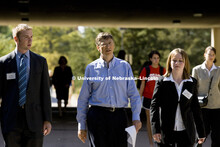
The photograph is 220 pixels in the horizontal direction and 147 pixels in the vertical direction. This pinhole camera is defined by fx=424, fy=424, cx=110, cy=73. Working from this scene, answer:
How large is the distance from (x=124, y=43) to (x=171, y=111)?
35422 mm

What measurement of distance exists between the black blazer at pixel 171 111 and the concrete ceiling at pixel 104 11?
9925 mm

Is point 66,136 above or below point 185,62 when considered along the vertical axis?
below

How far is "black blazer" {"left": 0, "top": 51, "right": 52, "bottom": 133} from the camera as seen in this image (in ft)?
15.1

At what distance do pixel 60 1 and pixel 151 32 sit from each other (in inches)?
1094

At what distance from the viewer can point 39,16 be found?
1955cm

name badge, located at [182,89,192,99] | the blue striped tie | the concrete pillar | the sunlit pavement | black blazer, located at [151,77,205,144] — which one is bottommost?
the sunlit pavement

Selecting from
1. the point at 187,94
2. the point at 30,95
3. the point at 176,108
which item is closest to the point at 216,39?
the point at 187,94

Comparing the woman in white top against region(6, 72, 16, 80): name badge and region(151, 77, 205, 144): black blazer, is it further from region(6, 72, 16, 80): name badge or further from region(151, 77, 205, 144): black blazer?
region(6, 72, 16, 80): name badge

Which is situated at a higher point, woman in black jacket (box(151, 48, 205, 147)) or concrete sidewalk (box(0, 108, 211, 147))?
woman in black jacket (box(151, 48, 205, 147))

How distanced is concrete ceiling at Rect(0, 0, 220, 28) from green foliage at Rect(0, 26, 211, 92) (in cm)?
1728

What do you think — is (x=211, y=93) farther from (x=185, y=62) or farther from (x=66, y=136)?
(x=66, y=136)

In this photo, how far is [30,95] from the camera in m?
4.68

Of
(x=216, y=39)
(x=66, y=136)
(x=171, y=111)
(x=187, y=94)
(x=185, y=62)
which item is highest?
(x=216, y=39)

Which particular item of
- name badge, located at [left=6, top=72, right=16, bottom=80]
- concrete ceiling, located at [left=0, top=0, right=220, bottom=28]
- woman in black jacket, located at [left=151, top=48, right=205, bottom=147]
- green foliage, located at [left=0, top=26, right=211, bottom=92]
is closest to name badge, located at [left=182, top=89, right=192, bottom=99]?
woman in black jacket, located at [left=151, top=48, right=205, bottom=147]
